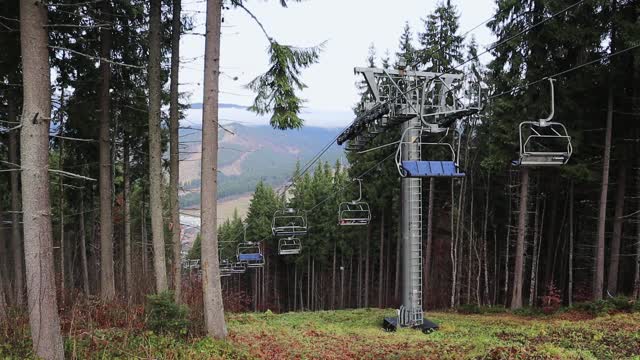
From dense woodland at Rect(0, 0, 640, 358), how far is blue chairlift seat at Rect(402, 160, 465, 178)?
1.73m

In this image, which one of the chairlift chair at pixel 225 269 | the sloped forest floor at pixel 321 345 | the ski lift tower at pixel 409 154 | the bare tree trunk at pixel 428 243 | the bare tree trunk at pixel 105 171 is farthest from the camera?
the chairlift chair at pixel 225 269

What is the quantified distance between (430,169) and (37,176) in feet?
22.7

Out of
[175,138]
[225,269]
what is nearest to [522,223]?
[175,138]

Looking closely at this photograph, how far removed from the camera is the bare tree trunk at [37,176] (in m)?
5.46

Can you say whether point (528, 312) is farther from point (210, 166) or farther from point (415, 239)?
point (210, 166)

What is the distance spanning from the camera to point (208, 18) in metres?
7.53

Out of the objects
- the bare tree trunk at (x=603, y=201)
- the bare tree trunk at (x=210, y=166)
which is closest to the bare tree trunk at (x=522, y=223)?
the bare tree trunk at (x=603, y=201)

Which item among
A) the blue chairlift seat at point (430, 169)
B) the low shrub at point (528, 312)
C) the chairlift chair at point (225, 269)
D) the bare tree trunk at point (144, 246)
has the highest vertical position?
the blue chairlift seat at point (430, 169)

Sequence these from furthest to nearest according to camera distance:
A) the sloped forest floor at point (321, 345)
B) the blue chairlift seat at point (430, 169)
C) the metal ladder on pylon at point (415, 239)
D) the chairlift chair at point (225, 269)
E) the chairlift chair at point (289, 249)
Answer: the chairlift chair at point (225, 269) < the chairlift chair at point (289, 249) < the metal ladder on pylon at point (415, 239) < the blue chairlift seat at point (430, 169) < the sloped forest floor at point (321, 345)

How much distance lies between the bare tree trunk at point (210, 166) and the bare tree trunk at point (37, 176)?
240cm

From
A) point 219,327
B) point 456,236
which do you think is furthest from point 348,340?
point 456,236

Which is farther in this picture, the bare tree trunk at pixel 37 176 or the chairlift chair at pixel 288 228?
the chairlift chair at pixel 288 228

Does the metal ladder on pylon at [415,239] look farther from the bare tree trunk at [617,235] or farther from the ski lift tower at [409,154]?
the bare tree trunk at [617,235]

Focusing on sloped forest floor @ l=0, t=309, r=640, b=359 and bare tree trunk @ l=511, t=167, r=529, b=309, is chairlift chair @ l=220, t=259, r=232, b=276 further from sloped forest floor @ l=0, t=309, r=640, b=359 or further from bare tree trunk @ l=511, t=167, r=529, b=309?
bare tree trunk @ l=511, t=167, r=529, b=309
